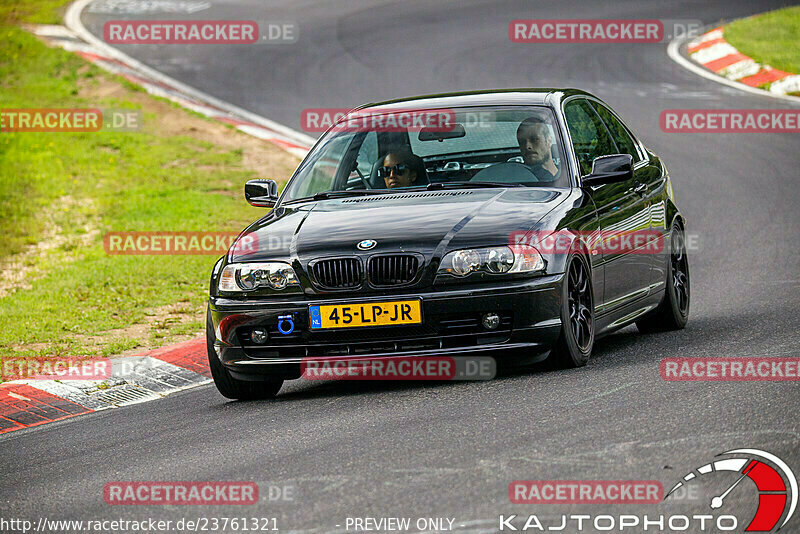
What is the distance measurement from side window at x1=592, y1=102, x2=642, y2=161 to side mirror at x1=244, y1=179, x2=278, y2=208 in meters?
2.21

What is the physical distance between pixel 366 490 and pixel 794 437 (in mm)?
1720

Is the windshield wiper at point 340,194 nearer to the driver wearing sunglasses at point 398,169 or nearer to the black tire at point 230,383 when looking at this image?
the driver wearing sunglasses at point 398,169

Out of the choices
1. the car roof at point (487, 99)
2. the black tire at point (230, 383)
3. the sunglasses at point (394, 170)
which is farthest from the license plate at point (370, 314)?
the car roof at point (487, 99)

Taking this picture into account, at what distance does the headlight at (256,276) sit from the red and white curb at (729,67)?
13.4 m

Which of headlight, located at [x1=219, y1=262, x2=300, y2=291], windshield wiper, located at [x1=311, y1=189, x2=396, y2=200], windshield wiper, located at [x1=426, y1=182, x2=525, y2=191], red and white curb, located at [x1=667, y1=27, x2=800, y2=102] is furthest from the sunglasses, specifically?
red and white curb, located at [x1=667, y1=27, x2=800, y2=102]

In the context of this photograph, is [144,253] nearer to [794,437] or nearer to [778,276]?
[778,276]

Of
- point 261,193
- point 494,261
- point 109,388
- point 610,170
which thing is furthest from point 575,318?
point 109,388

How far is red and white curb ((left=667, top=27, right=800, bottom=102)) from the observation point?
19578 millimetres

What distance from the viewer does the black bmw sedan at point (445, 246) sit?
682cm

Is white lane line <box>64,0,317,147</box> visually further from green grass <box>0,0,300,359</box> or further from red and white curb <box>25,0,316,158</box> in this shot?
green grass <box>0,0,300,359</box>

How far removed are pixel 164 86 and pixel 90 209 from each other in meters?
6.31

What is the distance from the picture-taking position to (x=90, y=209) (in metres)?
15.0

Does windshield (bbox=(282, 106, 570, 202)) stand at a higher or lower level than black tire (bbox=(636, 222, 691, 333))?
higher

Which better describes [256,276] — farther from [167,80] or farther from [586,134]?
[167,80]
